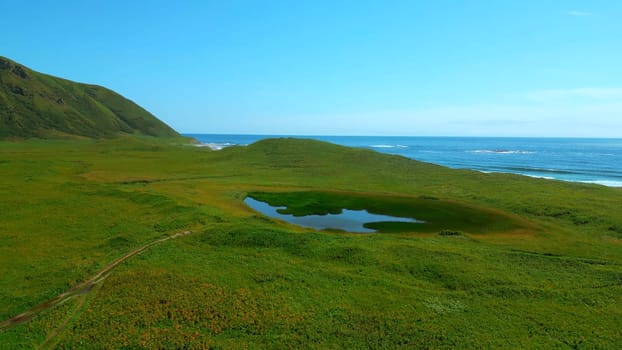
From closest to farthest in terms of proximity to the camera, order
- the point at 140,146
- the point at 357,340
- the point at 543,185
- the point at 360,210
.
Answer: the point at 357,340
the point at 360,210
the point at 543,185
the point at 140,146

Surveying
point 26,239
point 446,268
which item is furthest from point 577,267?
point 26,239

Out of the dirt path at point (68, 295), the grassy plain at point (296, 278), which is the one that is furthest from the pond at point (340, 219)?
the dirt path at point (68, 295)

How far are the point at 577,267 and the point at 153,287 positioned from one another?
33.8 meters

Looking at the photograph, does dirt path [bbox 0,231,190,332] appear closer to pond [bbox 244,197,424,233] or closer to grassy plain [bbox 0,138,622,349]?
grassy plain [bbox 0,138,622,349]

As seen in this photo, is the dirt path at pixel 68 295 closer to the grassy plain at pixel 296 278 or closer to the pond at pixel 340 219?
the grassy plain at pixel 296 278

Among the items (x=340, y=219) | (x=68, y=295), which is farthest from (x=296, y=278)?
(x=340, y=219)

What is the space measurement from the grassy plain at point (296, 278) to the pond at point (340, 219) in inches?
141

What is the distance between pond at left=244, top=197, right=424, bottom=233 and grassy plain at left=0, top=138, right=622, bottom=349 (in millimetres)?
3572

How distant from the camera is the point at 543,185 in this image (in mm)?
68000

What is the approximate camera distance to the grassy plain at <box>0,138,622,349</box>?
20.7m

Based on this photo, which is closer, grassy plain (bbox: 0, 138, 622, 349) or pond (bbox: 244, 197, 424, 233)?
grassy plain (bbox: 0, 138, 622, 349)

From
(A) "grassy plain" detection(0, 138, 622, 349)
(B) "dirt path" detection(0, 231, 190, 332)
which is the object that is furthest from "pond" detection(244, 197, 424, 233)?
(B) "dirt path" detection(0, 231, 190, 332)

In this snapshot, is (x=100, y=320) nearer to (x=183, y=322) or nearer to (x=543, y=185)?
(x=183, y=322)

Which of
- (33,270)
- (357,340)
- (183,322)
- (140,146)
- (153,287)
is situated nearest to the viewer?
(357,340)
